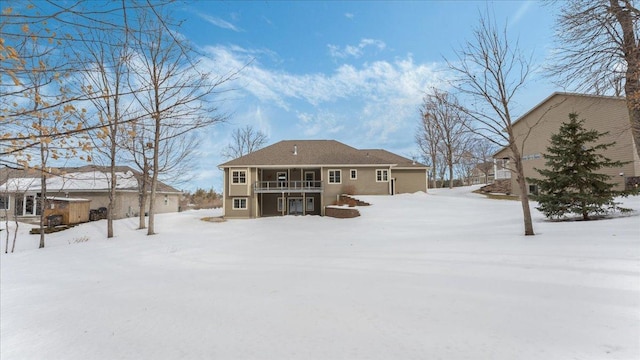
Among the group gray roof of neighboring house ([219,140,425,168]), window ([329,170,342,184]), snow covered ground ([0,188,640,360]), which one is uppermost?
gray roof of neighboring house ([219,140,425,168])

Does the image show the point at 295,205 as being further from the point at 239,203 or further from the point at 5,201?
the point at 5,201

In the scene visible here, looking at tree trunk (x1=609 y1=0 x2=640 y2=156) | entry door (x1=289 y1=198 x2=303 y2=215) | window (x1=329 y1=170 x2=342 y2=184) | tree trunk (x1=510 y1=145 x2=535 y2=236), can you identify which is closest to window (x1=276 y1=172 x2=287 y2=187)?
entry door (x1=289 y1=198 x2=303 y2=215)

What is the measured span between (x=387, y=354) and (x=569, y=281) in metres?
3.57

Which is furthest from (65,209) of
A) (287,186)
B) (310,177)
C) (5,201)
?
(310,177)

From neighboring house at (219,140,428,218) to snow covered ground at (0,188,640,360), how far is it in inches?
672

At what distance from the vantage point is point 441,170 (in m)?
47.0

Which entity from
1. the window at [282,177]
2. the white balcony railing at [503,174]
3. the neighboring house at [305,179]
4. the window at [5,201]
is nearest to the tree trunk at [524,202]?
the neighboring house at [305,179]

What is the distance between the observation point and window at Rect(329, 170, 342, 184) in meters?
25.7

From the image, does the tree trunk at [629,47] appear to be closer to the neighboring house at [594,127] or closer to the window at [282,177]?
the neighboring house at [594,127]

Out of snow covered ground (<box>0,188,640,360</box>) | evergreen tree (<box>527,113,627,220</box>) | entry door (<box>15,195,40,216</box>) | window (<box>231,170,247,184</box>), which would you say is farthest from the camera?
window (<box>231,170,247,184</box>)

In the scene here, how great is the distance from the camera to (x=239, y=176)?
25.6 meters

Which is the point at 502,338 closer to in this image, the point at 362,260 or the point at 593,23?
the point at 362,260

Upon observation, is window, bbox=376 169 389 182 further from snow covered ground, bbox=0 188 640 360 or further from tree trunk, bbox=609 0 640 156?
snow covered ground, bbox=0 188 640 360

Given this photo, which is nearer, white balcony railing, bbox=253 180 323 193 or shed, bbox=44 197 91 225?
shed, bbox=44 197 91 225
